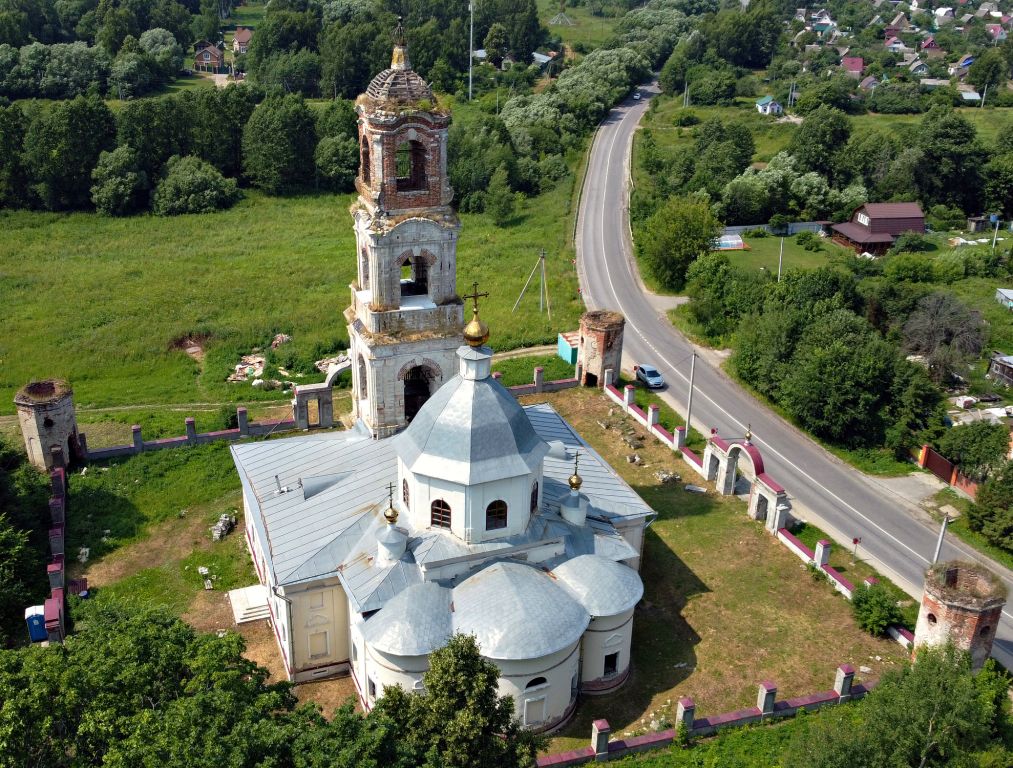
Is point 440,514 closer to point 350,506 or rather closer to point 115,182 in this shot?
point 350,506

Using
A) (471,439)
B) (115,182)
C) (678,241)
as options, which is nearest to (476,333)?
(471,439)

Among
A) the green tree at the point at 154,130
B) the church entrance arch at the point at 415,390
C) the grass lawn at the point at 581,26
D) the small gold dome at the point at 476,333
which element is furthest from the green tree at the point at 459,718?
the grass lawn at the point at 581,26

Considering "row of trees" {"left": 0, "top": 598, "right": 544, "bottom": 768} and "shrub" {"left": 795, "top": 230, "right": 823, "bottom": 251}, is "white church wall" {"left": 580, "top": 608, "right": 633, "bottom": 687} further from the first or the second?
"shrub" {"left": 795, "top": 230, "right": 823, "bottom": 251}

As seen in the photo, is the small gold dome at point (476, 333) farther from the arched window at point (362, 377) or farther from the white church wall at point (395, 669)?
the white church wall at point (395, 669)

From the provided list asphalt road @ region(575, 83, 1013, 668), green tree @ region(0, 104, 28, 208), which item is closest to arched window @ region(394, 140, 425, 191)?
asphalt road @ region(575, 83, 1013, 668)

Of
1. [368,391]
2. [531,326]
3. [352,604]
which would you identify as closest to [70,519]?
[368,391]
